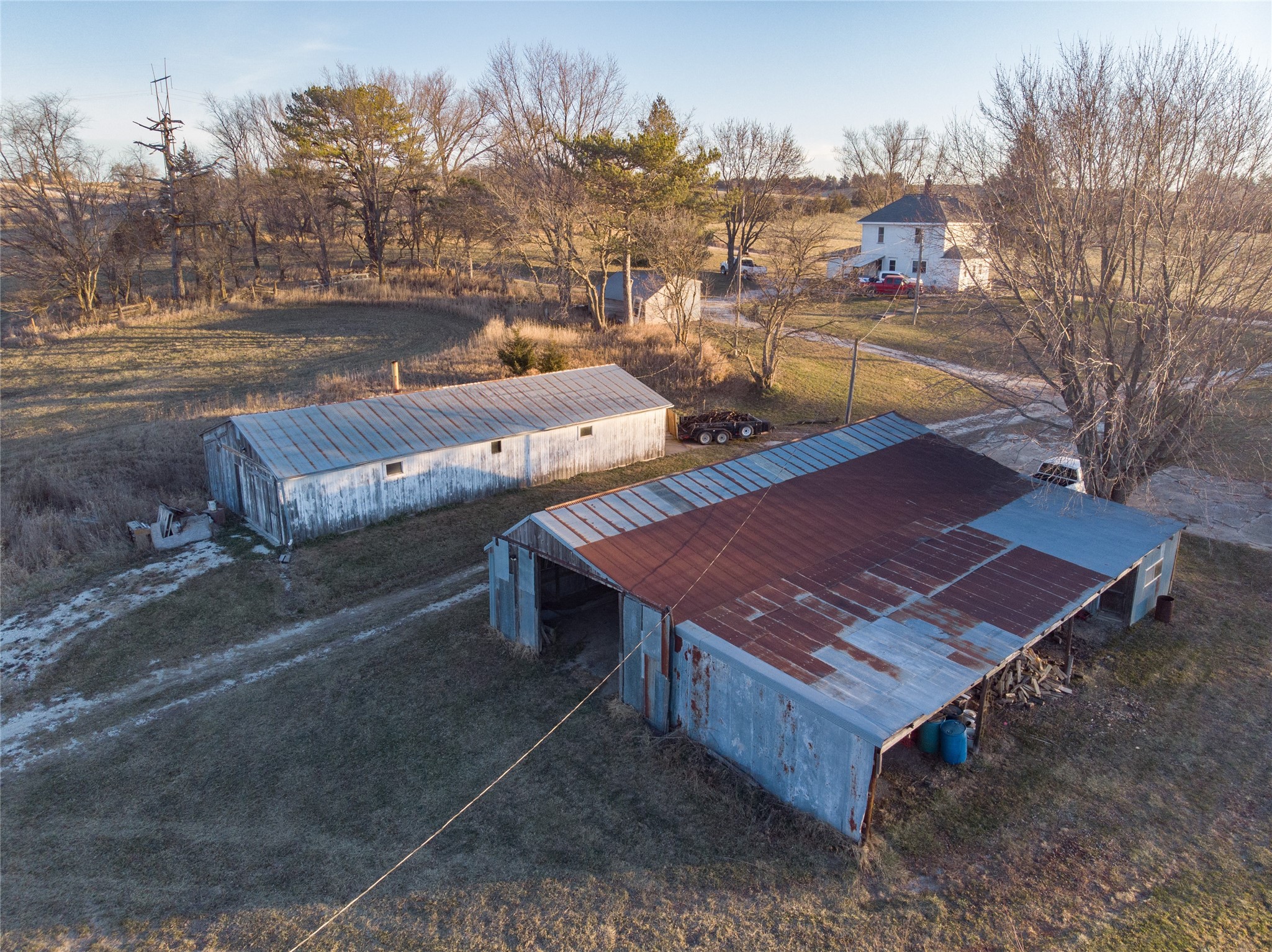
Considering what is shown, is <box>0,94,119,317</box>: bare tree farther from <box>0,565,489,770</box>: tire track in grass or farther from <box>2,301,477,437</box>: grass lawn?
<box>0,565,489,770</box>: tire track in grass

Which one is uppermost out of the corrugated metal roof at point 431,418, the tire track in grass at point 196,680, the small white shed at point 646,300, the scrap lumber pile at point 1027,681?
the small white shed at point 646,300

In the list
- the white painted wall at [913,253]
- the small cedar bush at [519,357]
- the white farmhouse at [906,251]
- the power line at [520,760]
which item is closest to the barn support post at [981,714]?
the power line at [520,760]

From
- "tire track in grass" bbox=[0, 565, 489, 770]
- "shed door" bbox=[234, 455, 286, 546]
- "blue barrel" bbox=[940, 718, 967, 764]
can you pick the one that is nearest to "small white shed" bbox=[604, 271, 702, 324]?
"shed door" bbox=[234, 455, 286, 546]

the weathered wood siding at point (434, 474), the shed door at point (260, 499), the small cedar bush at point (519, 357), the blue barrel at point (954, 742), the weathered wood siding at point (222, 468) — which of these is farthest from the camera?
the small cedar bush at point (519, 357)

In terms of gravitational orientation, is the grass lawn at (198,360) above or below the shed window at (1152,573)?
above

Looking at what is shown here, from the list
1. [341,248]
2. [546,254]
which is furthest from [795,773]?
[341,248]

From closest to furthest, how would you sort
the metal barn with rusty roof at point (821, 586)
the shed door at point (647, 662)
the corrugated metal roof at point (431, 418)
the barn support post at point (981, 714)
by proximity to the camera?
the metal barn with rusty roof at point (821, 586) < the barn support post at point (981, 714) < the shed door at point (647, 662) < the corrugated metal roof at point (431, 418)

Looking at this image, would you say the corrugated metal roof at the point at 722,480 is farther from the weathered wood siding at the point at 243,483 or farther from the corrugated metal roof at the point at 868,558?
the weathered wood siding at the point at 243,483
